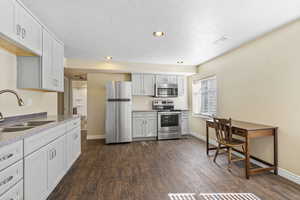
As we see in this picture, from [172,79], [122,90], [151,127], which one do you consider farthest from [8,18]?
[172,79]

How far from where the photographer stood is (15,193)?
1250 millimetres

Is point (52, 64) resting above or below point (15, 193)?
above

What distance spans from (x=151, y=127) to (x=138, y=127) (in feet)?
1.41

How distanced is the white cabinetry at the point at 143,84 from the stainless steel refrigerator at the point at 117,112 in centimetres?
57

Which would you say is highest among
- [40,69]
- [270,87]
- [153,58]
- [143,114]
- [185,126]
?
[153,58]

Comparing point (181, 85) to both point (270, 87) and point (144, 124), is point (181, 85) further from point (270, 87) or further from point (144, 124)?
point (270, 87)

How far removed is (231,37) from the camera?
2.87 metres

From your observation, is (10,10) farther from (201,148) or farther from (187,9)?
(201,148)

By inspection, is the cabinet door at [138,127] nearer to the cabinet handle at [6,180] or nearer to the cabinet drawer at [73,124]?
the cabinet drawer at [73,124]

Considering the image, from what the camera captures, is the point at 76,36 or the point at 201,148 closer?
the point at 76,36

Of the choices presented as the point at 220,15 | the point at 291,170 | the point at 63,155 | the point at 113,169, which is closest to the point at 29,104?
the point at 63,155

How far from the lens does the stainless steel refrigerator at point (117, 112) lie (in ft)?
14.6

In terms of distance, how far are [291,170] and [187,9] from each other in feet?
9.54

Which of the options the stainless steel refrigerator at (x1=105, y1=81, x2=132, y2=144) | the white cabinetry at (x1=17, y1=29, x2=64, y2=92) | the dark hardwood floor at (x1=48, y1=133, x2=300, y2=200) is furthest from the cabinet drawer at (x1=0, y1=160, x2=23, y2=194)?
the stainless steel refrigerator at (x1=105, y1=81, x2=132, y2=144)
